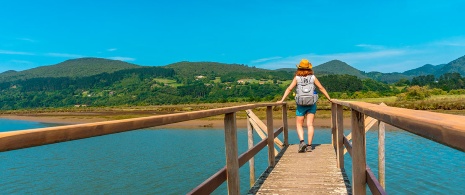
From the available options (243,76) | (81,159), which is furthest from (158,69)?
(81,159)

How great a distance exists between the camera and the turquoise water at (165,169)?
11.9 metres

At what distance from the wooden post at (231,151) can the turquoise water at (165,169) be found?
24.3 feet

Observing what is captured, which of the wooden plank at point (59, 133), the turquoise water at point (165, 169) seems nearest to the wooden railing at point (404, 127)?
the wooden plank at point (59, 133)

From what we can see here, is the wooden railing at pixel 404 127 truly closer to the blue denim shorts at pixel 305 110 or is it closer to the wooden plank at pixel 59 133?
the wooden plank at pixel 59 133

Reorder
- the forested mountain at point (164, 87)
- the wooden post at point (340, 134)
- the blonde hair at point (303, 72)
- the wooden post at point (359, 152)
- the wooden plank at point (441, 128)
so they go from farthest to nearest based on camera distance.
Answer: the forested mountain at point (164, 87), the blonde hair at point (303, 72), the wooden post at point (340, 134), the wooden post at point (359, 152), the wooden plank at point (441, 128)

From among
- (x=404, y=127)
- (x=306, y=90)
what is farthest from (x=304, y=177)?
(x=404, y=127)

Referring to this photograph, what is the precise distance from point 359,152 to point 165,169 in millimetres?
13132

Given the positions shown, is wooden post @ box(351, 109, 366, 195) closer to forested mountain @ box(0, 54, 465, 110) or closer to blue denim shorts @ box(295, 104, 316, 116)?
blue denim shorts @ box(295, 104, 316, 116)

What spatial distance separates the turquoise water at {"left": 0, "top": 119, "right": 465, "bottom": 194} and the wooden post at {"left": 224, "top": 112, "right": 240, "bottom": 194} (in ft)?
24.3

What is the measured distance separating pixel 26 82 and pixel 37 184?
19532 centimetres

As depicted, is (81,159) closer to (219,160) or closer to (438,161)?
(219,160)

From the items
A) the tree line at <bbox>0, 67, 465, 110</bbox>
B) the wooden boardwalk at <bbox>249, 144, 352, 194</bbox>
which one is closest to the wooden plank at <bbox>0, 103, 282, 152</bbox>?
the wooden boardwalk at <bbox>249, 144, 352, 194</bbox>

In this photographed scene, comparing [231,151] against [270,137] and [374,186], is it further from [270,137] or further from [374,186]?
[270,137]

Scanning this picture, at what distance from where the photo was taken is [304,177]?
5789 millimetres
